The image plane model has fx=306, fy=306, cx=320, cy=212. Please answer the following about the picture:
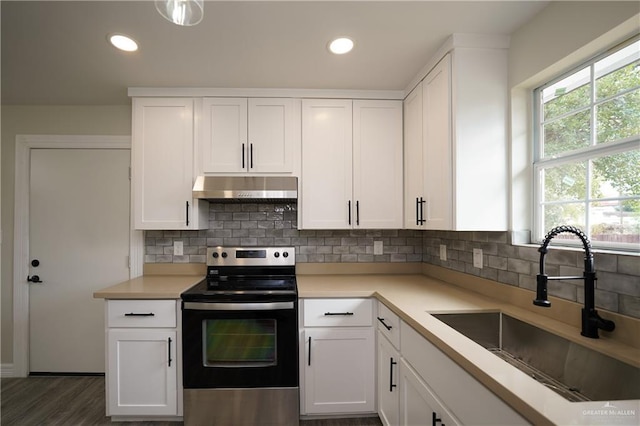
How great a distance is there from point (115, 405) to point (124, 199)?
5.09ft

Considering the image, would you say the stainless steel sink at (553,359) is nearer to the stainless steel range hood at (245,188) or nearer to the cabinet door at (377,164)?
the cabinet door at (377,164)

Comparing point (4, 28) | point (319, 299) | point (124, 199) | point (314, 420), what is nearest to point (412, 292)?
point (319, 299)

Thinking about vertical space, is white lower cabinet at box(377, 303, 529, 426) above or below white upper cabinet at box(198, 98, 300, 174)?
below

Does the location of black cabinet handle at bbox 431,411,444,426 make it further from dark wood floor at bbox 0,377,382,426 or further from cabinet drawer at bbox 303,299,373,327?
dark wood floor at bbox 0,377,382,426

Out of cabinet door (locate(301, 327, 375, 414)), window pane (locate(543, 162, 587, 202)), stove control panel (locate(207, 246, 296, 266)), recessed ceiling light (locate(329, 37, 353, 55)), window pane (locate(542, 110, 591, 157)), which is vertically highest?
recessed ceiling light (locate(329, 37, 353, 55))

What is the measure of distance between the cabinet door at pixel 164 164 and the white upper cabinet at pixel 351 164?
0.87 meters

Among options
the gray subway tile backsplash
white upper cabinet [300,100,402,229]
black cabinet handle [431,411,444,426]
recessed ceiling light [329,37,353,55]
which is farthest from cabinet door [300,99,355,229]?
black cabinet handle [431,411,444,426]

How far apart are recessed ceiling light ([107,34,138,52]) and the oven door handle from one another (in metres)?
1.53

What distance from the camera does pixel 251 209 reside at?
2588 mm

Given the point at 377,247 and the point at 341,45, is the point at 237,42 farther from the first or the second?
the point at 377,247

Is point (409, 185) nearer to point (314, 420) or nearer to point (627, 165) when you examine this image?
point (627, 165)

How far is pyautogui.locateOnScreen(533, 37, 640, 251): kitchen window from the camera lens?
118 centimetres

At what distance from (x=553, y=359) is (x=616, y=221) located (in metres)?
0.61

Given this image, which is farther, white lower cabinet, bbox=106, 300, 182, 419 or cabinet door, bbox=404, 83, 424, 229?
cabinet door, bbox=404, 83, 424, 229
